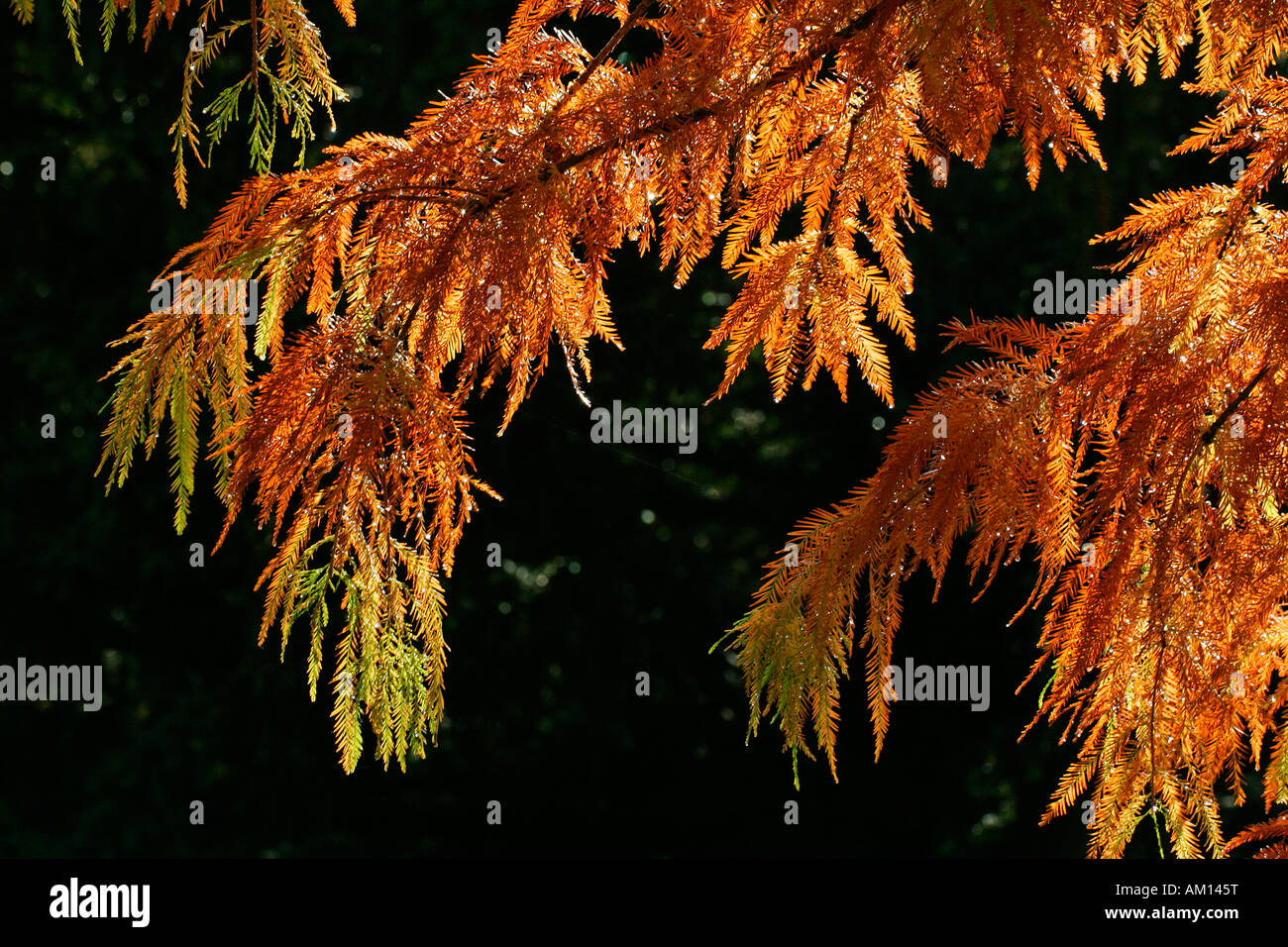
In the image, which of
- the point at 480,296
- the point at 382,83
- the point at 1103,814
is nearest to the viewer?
the point at 480,296

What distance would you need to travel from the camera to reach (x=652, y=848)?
15.6 feet

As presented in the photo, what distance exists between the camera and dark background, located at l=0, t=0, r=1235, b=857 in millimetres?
4668

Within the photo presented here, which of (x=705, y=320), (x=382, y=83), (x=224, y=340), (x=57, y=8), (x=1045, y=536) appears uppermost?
(x=57, y=8)

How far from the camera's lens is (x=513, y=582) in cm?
474

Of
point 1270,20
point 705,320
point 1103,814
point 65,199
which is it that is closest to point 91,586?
point 65,199

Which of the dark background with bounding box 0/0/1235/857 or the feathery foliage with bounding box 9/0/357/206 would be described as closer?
the feathery foliage with bounding box 9/0/357/206

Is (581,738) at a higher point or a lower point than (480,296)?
lower

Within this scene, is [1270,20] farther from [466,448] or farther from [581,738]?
[581,738]

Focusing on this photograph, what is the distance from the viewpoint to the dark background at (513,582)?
15.3ft

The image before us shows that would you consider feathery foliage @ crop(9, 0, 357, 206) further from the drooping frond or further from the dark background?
the dark background

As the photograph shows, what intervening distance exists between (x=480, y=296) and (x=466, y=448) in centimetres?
17

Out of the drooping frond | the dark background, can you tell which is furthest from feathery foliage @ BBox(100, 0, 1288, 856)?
the dark background

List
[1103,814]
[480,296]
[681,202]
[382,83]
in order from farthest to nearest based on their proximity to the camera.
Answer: [382,83] → [1103,814] → [681,202] → [480,296]

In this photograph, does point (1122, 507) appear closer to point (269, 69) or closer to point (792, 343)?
point (792, 343)
